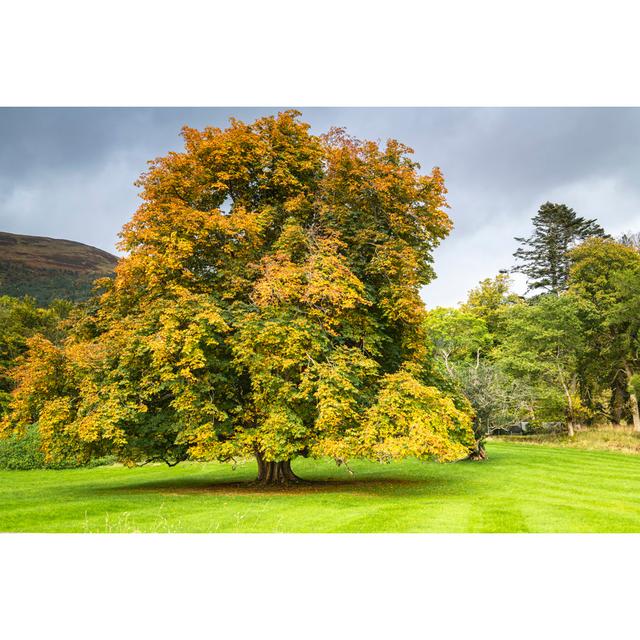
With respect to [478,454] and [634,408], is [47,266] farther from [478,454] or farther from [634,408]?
[634,408]

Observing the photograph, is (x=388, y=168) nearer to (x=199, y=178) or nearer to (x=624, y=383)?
(x=199, y=178)

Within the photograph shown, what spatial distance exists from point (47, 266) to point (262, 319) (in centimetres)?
395

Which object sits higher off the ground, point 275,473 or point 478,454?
point 275,473

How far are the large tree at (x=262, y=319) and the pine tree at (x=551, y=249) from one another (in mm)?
15442

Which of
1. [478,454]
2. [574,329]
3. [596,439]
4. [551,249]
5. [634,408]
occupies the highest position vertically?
[551,249]

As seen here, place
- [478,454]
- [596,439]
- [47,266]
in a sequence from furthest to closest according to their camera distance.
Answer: [596,439], [478,454], [47,266]

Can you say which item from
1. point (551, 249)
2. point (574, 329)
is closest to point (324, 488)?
point (574, 329)

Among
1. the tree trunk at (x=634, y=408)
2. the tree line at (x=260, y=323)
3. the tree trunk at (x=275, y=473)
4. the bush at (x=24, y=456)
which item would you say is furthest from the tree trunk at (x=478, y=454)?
the bush at (x=24, y=456)

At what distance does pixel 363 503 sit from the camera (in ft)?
27.0

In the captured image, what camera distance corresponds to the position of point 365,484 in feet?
36.4
